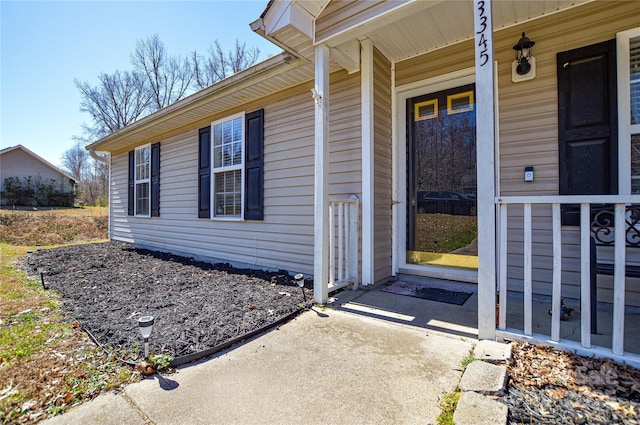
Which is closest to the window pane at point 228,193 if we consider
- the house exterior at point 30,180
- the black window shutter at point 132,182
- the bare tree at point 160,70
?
the black window shutter at point 132,182

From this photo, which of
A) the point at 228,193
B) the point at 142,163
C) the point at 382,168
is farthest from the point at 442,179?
the point at 142,163

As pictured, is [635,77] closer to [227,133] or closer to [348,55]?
[348,55]

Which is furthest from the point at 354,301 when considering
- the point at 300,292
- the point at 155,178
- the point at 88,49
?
the point at 88,49

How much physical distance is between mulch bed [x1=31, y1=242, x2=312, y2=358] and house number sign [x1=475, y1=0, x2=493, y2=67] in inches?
95.6

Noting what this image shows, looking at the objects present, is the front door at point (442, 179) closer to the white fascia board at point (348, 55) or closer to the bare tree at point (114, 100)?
the white fascia board at point (348, 55)

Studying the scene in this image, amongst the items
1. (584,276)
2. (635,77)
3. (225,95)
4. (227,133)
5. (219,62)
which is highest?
(219,62)

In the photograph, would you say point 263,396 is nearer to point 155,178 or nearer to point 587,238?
point 587,238

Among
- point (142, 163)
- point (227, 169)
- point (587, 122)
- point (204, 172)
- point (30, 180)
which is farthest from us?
point (30, 180)

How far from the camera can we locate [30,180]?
1645cm

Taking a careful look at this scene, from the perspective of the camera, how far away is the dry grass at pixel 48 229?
30.8 feet

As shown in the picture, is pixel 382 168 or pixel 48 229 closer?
pixel 382 168

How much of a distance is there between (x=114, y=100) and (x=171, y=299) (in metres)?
21.5

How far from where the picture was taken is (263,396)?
5.04ft

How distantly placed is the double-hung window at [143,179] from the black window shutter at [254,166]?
3680 millimetres
